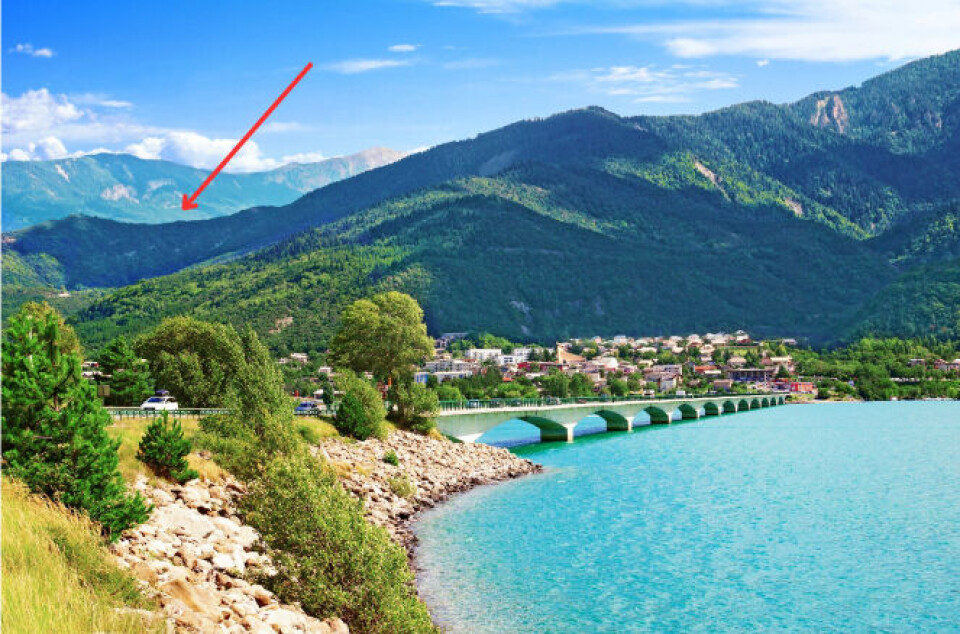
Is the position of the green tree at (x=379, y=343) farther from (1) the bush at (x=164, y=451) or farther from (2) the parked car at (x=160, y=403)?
(1) the bush at (x=164, y=451)

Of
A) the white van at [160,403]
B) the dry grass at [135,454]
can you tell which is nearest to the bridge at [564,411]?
the white van at [160,403]

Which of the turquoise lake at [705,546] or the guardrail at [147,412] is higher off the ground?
the guardrail at [147,412]

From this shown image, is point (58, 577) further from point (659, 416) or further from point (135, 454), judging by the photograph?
point (659, 416)

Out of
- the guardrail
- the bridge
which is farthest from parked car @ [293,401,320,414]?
the guardrail

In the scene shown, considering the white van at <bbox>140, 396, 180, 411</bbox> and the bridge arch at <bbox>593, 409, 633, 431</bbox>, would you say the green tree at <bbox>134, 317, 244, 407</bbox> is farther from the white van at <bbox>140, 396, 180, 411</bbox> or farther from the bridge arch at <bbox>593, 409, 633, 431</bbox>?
the bridge arch at <bbox>593, 409, 633, 431</bbox>

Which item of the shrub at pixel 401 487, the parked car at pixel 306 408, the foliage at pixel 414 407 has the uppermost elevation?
the parked car at pixel 306 408
